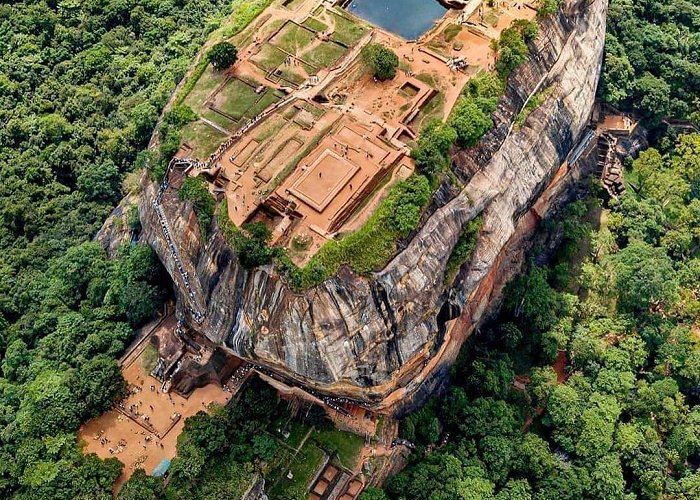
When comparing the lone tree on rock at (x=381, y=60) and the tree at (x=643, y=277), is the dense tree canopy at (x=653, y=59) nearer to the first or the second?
the tree at (x=643, y=277)

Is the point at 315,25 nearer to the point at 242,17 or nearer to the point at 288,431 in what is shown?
→ the point at 242,17

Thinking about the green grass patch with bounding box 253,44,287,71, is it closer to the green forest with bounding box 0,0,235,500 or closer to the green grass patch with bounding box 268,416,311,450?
the green forest with bounding box 0,0,235,500

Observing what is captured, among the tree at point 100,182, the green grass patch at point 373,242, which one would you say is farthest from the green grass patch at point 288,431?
the tree at point 100,182

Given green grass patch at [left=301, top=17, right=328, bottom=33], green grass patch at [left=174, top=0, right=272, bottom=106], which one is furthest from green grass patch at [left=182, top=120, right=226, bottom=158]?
green grass patch at [left=301, top=17, right=328, bottom=33]

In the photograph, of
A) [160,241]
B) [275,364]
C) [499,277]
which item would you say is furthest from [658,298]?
[160,241]

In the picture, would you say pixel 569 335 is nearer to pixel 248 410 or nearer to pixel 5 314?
pixel 248 410

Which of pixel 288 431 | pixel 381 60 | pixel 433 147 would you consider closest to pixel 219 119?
pixel 381 60
